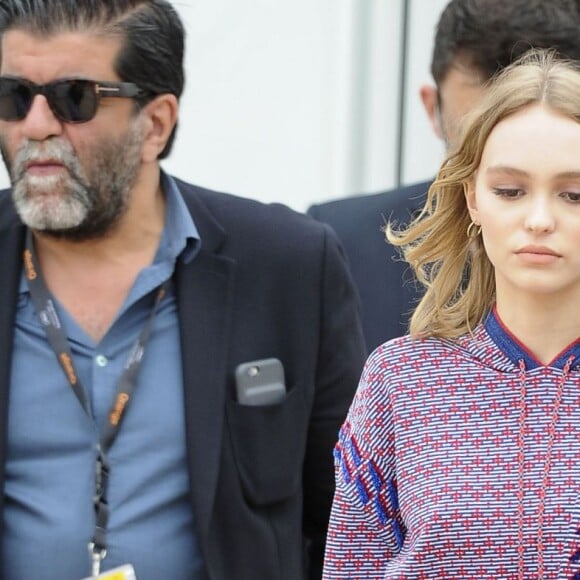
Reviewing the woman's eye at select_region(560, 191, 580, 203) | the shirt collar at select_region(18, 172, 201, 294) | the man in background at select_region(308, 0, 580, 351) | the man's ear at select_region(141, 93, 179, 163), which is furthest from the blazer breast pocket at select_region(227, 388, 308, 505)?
the woman's eye at select_region(560, 191, 580, 203)

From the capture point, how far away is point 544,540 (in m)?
2.54

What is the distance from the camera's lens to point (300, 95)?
5379 millimetres

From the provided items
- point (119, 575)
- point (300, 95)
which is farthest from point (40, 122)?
point (300, 95)

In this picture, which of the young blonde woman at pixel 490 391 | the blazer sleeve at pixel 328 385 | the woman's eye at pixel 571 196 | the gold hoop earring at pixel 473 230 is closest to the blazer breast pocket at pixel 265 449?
the blazer sleeve at pixel 328 385

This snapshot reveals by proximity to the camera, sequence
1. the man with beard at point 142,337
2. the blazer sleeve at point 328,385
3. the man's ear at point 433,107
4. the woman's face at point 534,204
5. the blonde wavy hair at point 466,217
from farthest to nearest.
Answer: the man's ear at point 433,107
the blazer sleeve at point 328,385
the man with beard at point 142,337
the blonde wavy hair at point 466,217
the woman's face at point 534,204

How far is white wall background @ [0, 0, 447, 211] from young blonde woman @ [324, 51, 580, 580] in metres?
2.20

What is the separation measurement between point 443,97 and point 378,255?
1.36 feet

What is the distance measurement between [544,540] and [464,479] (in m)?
0.16

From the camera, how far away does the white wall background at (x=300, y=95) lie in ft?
17.0

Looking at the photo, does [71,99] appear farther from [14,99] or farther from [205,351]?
[205,351]

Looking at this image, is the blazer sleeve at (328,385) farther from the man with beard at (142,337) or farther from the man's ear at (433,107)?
the man's ear at (433,107)

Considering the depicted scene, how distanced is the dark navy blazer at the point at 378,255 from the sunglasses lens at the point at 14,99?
947 millimetres

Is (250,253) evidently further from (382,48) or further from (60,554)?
(382,48)

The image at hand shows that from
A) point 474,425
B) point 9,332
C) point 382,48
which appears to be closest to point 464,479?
point 474,425
